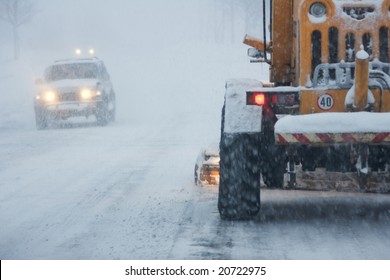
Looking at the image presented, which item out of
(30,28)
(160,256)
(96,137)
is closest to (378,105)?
(160,256)

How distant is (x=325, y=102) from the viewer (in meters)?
7.20

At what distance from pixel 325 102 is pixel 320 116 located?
1.10 ft

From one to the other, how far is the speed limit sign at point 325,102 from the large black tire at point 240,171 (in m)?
0.59

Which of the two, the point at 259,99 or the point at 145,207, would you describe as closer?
the point at 259,99

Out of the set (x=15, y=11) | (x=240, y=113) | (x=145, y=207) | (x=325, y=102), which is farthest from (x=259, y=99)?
(x=15, y=11)

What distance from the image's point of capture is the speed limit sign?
7188 mm

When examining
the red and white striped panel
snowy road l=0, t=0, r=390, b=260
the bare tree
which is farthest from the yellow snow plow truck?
the bare tree

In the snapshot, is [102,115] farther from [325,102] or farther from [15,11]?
[15,11]

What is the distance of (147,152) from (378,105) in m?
7.28

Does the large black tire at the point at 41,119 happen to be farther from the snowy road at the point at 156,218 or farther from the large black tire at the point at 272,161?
the large black tire at the point at 272,161

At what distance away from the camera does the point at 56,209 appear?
8.37 m

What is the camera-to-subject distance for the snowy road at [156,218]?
629 cm

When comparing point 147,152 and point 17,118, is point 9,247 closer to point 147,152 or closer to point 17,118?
point 147,152

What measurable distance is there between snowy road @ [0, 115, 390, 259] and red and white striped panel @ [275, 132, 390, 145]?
0.75 m
